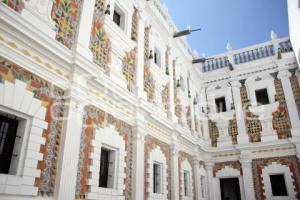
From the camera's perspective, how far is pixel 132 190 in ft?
24.3

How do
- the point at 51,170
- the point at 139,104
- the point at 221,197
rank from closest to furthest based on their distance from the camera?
the point at 51,170
the point at 139,104
the point at 221,197

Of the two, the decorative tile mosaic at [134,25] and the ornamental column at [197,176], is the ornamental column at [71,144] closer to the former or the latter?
the decorative tile mosaic at [134,25]

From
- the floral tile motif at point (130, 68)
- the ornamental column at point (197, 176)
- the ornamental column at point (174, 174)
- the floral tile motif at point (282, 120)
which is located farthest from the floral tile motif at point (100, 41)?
the floral tile motif at point (282, 120)

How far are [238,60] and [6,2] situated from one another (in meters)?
13.4

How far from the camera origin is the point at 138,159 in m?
7.78

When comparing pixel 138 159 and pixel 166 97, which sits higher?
pixel 166 97

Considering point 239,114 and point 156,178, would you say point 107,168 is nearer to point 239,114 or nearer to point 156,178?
point 156,178

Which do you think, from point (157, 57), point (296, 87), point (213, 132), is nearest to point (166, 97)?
point (157, 57)

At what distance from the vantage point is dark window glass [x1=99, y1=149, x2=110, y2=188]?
6.63 meters

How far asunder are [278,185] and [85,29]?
11.4 metres

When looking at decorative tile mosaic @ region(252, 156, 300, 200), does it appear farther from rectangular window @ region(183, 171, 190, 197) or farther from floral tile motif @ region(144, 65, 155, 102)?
floral tile motif @ region(144, 65, 155, 102)

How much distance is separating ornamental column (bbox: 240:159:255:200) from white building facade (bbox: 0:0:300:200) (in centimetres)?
5

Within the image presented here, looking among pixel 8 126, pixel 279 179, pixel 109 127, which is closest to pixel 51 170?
pixel 8 126

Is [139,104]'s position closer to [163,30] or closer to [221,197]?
[163,30]
